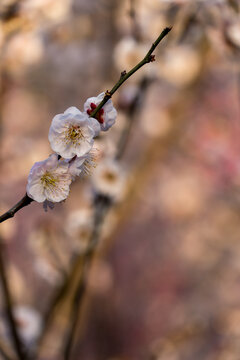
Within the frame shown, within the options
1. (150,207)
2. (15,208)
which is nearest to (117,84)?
(15,208)

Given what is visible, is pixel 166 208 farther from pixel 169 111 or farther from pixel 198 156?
A: pixel 169 111

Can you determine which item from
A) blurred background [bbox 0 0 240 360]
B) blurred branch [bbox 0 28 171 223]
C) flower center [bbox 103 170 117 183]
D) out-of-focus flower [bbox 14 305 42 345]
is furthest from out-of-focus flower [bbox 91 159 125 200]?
blurred branch [bbox 0 28 171 223]

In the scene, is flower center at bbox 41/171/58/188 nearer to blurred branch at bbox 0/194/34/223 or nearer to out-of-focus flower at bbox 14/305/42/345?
blurred branch at bbox 0/194/34/223

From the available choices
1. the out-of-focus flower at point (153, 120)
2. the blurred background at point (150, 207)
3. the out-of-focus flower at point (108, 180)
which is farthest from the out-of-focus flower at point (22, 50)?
the out-of-focus flower at point (153, 120)

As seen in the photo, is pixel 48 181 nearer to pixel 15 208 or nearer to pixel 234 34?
pixel 15 208

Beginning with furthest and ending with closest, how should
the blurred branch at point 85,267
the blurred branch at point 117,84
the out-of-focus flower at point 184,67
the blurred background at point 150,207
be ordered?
1. the blurred background at point 150,207
2. the out-of-focus flower at point 184,67
3. the blurred branch at point 85,267
4. the blurred branch at point 117,84

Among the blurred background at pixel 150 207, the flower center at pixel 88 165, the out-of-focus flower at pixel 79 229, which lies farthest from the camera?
the blurred background at pixel 150 207

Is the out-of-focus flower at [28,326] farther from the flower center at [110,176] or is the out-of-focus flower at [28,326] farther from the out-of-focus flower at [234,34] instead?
the out-of-focus flower at [234,34]

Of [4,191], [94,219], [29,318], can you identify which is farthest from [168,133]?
[4,191]

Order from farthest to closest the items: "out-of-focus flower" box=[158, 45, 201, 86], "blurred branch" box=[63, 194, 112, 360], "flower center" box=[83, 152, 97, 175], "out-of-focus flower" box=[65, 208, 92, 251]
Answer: "out-of-focus flower" box=[158, 45, 201, 86] → "out-of-focus flower" box=[65, 208, 92, 251] → "blurred branch" box=[63, 194, 112, 360] → "flower center" box=[83, 152, 97, 175]
